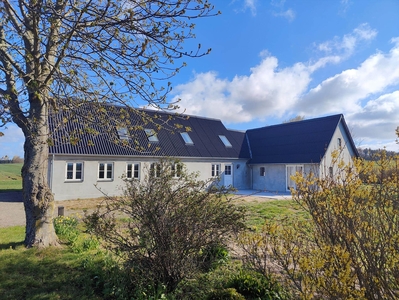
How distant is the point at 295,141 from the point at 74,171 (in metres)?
18.8

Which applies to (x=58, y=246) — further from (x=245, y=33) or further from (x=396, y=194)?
(x=245, y=33)

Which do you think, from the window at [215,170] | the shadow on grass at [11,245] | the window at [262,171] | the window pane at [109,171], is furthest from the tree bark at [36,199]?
the window at [262,171]

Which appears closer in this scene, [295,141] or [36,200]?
[36,200]

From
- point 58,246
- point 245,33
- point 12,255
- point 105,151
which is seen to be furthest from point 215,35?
point 105,151

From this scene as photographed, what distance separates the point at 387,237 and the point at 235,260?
380cm

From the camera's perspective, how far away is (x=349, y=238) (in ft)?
8.84

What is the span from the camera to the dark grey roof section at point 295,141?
20953mm

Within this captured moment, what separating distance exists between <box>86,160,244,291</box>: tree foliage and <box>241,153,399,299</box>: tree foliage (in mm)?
676

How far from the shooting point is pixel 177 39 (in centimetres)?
488

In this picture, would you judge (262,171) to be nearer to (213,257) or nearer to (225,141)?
(225,141)

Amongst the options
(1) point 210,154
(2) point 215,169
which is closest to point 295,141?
(2) point 215,169

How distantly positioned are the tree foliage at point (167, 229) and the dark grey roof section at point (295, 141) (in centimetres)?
1762

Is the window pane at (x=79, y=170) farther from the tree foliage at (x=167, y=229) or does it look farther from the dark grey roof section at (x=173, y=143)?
the tree foliage at (x=167, y=229)

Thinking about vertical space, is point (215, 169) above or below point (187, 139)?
below
